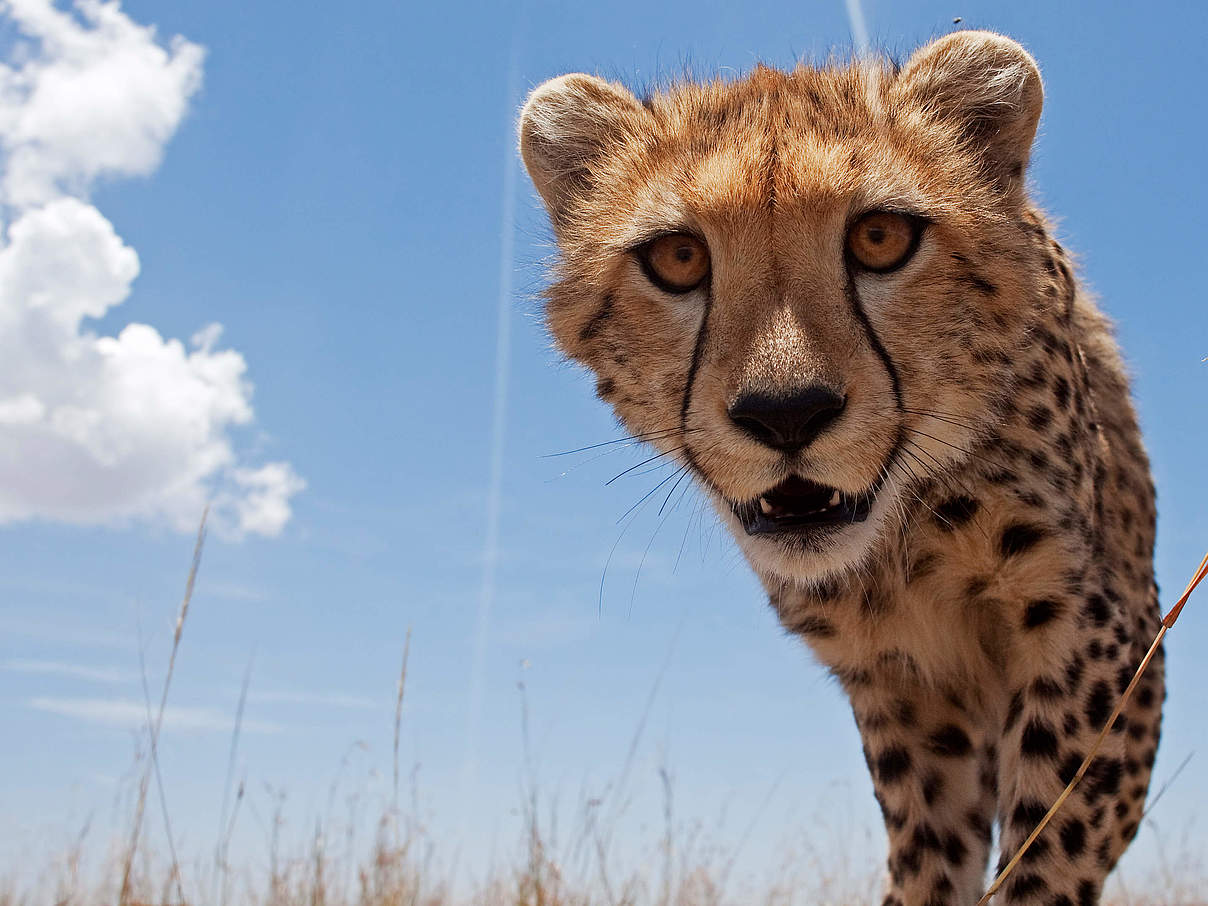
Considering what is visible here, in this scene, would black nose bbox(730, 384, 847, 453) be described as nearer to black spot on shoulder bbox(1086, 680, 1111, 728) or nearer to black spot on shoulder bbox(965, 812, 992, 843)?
black spot on shoulder bbox(1086, 680, 1111, 728)

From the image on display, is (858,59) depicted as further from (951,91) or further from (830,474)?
(830,474)

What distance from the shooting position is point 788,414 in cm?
219

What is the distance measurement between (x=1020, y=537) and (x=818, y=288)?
78cm

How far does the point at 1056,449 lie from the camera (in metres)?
2.71

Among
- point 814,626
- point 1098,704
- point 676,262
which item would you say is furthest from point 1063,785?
point 676,262

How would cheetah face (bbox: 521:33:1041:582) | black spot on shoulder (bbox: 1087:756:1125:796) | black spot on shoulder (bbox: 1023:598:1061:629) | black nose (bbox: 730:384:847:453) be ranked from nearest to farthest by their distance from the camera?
black nose (bbox: 730:384:847:453), cheetah face (bbox: 521:33:1041:582), black spot on shoulder (bbox: 1087:756:1125:796), black spot on shoulder (bbox: 1023:598:1061:629)

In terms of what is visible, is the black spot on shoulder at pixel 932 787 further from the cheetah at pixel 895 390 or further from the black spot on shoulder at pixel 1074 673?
the black spot on shoulder at pixel 1074 673

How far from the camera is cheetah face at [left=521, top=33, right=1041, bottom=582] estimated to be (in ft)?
7.50

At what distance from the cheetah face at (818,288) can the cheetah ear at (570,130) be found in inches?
5.7

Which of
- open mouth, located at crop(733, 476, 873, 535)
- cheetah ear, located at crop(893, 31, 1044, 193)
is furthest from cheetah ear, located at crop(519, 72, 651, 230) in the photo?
open mouth, located at crop(733, 476, 873, 535)

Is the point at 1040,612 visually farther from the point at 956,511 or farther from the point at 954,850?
the point at 954,850

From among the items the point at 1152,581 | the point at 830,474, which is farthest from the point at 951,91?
the point at 1152,581

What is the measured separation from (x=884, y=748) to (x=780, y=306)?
1360 millimetres

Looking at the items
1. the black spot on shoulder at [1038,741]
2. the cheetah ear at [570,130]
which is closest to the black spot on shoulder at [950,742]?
the black spot on shoulder at [1038,741]
